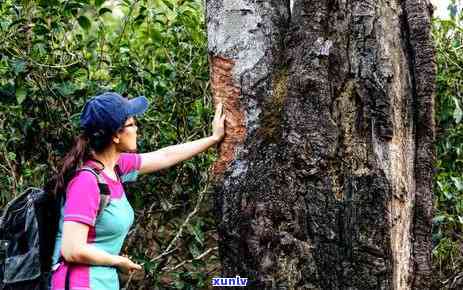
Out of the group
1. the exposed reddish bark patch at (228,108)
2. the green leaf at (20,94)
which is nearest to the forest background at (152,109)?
the green leaf at (20,94)

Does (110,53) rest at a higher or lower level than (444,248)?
higher

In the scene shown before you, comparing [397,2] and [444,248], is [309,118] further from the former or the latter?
[444,248]

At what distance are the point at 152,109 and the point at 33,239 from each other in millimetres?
1418

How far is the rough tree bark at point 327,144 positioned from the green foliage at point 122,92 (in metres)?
1.04

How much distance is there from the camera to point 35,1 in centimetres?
386

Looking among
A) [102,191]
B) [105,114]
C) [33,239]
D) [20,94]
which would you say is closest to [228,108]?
→ [105,114]

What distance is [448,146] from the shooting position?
14.2ft

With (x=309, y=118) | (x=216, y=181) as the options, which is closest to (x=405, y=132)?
(x=309, y=118)

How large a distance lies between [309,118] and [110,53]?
5.78ft

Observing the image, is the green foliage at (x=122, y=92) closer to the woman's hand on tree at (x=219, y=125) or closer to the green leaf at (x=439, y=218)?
the woman's hand on tree at (x=219, y=125)

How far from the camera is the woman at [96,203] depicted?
278 centimetres

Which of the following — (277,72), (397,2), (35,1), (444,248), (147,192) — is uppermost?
(35,1)

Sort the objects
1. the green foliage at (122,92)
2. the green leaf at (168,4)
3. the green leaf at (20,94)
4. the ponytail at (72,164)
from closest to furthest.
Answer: the ponytail at (72,164) → the green leaf at (20,94) → the green foliage at (122,92) → the green leaf at (168,4)

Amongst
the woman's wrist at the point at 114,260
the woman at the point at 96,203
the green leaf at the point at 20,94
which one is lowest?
the woman's wrist at the point at 114,260
